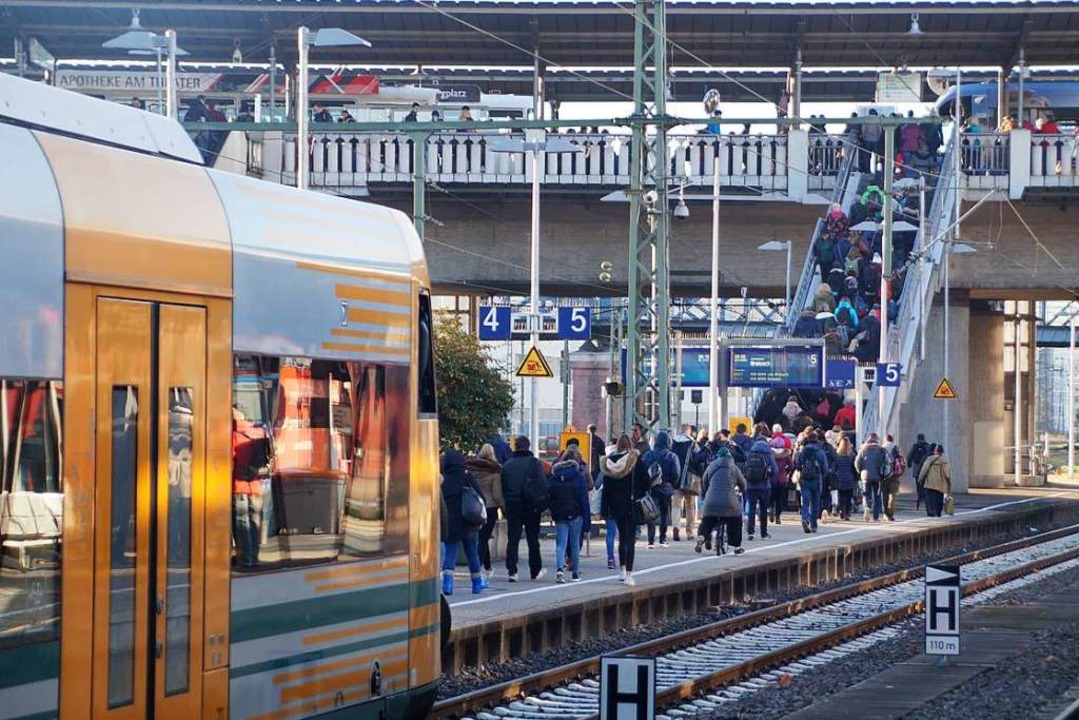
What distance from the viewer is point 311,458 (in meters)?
10.2

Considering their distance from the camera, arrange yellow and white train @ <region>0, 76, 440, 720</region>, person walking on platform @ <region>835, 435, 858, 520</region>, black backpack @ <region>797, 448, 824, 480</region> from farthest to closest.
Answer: person walking on platform @ <region>835, 435, 858, 520</region>, black backpack @ <region>797, 448, 824, 480</region>, yellow and white train @ <region>0, 76, 440, 720</region>

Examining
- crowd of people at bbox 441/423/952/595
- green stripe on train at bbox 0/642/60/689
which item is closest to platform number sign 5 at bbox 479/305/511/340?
crowd of people at bbox 441/423/952/595

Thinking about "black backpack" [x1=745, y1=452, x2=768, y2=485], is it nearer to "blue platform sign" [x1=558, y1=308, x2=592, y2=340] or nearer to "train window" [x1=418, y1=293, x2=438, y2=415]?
"blue platform sign" [x1=558, y1=308, x2=592, y2=340]

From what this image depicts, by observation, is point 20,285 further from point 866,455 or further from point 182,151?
point 866,455

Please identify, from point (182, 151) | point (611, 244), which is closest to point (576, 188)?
point (611, 244)

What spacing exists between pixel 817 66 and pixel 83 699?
44.5 meters

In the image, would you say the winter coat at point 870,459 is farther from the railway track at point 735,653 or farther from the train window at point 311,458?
the train window at point 311,458

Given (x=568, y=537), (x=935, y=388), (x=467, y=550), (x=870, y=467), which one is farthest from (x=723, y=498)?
(x=935, y=388)

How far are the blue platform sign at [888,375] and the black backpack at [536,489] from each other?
20.8m

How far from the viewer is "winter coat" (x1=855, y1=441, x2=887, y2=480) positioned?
37531 mm

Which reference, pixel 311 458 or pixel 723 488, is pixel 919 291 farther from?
pixel 311 458

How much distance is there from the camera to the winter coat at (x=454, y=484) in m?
19.8

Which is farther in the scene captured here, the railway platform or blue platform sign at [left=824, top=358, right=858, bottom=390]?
blue platform sign at [left=824, top=358, right=858, bottom=390]

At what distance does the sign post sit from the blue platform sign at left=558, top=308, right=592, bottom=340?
14161 mm
